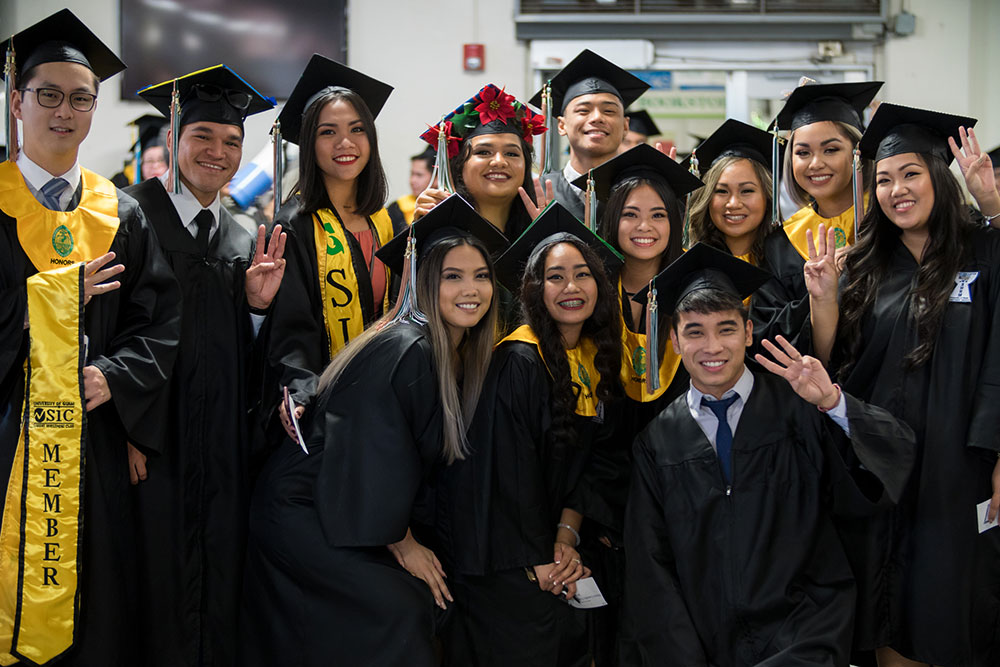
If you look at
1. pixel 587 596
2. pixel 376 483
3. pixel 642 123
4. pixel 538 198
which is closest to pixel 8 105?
pixel 376 483

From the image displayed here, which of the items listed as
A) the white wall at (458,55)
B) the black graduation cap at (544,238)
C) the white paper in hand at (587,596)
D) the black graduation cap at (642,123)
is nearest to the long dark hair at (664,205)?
the black graduation cap at (544,238)

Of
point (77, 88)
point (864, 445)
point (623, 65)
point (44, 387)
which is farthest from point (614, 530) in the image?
point (623, 65)

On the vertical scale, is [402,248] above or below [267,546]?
above

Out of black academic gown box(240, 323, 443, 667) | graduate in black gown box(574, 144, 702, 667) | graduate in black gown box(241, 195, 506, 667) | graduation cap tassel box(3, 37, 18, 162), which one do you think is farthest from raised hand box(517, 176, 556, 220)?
graduation cap tassel box(3, 37, 18, 162)

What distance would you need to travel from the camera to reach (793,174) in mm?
3746

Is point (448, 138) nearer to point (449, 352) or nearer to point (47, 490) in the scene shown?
point (449, 352)

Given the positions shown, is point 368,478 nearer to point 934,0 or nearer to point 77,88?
point 77,88

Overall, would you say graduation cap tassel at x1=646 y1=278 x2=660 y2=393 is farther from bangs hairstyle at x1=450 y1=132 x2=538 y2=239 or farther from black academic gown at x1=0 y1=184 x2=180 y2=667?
black academic gown at x1=0 y1=184 x2=180 y2=667

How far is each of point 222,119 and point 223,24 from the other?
460 cm

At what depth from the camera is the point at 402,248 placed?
128 inches

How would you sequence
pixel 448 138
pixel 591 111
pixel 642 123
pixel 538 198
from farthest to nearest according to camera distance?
1. pixel 642 123
2. pixel 591 111
3. pixel 538 198
4. pixel 448 138

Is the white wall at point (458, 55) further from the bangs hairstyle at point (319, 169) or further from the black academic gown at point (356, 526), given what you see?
the black academic gown at point (356, 526)

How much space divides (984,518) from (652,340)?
3.75ft

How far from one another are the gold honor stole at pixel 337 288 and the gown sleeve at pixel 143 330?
0.54 meters
